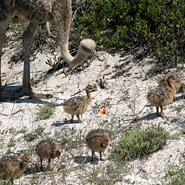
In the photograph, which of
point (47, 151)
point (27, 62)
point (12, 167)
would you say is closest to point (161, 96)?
point (47, 151)

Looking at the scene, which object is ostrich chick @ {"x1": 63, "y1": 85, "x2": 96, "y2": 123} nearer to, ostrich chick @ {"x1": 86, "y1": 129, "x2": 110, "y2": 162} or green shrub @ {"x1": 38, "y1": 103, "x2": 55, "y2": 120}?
green shrub @ {"x1": 38, "y1": 103, "x2": 55, "y2": 120}

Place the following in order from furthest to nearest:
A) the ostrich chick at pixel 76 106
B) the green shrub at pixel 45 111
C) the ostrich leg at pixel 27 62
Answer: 1. the ostrich leg at pixel 27 62
2. the green shrub at pixel 45 111
3. the ostrich chick at pixel 76 106

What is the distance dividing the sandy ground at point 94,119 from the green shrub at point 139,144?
0.10 m

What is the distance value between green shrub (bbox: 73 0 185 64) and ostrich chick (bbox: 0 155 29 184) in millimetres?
4471

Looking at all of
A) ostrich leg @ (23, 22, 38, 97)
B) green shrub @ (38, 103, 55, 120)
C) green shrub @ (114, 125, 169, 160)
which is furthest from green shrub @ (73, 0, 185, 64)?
green shrub @ (114, 125, 169, 160)

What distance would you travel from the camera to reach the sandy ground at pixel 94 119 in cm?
586

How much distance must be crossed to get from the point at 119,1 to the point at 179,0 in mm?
1448


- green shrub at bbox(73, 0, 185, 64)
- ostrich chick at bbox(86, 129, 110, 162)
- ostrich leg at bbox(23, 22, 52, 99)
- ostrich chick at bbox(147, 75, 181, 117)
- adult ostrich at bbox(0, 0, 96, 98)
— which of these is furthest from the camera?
ostrich leg at bbox(23, 22, 52, 99)

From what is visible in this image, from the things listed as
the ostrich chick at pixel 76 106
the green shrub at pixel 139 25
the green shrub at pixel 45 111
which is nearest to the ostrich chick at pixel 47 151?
the ostrich chick at pixel 76 106

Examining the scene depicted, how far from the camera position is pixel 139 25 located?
32.6ft

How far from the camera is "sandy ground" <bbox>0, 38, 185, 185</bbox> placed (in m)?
5.86

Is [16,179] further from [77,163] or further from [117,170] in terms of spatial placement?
[117,170]

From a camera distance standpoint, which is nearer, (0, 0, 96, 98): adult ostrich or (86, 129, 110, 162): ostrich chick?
(86, 129, 110, 162): ostrich chick

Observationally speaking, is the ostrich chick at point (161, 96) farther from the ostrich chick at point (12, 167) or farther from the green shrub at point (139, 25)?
the ostrich chick at point (12, 167)
